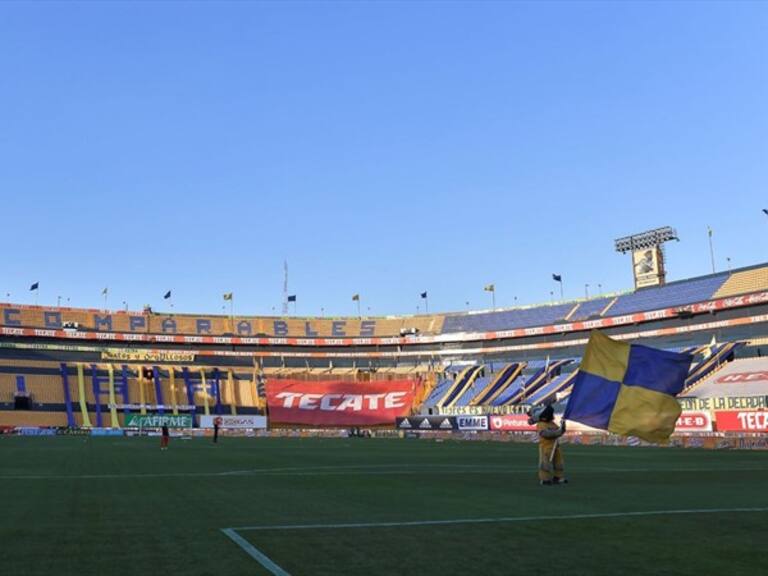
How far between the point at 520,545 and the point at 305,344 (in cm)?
12259

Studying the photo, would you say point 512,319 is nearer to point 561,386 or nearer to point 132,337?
point 561,386

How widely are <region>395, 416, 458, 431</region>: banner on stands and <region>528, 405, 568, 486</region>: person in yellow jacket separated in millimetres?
65455

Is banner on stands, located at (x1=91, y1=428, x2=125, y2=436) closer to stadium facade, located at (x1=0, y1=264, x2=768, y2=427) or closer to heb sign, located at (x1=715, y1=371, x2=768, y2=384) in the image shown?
stadium facade, located at (x1=0, y1=264, x2=768, y2=427)

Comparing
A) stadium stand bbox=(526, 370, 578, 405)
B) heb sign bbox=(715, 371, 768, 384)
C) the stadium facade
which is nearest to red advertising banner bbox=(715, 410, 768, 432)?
heb sign bbox=(715, 371, 768, 384)

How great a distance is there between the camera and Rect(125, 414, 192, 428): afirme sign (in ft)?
324

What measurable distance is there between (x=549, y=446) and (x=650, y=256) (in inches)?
4010

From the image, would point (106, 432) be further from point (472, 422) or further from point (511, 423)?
point (511, 423)

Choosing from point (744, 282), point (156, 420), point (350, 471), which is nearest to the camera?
point (350, 471)

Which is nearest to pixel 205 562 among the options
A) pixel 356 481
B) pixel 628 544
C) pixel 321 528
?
pixel 321 528

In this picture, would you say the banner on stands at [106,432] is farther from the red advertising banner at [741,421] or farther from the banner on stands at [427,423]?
the red advertising banner at [741,421]

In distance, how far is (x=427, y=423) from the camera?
297 feet

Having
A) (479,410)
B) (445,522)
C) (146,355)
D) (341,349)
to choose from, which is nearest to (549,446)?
(445,522)

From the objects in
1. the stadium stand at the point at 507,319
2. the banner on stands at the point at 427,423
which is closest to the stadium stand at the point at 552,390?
the banner on stands at the point at 427,423

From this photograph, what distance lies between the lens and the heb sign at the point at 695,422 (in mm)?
57375
